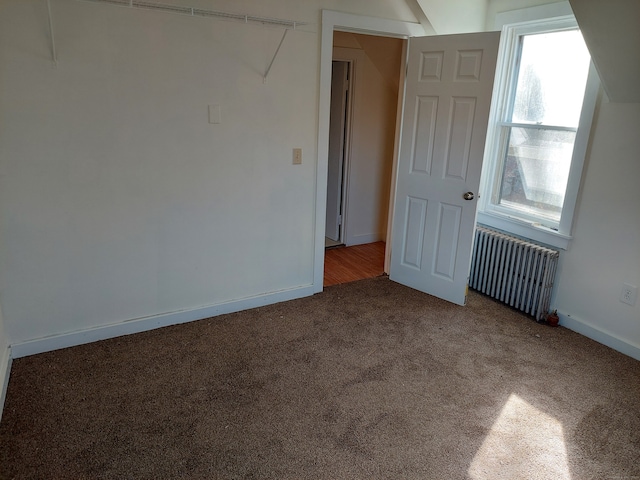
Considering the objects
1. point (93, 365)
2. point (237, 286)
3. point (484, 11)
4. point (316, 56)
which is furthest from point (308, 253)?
point (484, 11)

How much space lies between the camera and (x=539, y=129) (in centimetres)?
332

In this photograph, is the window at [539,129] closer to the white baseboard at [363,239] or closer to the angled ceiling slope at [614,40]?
the angled ceiling slope at [614,40]

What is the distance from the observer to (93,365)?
2.56m

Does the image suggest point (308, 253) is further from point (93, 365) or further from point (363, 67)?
point (363, 67)

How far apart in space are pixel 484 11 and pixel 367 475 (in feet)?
11.5

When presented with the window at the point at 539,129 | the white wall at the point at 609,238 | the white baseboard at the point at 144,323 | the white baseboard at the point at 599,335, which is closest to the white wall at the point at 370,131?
the window at the point at 539,129

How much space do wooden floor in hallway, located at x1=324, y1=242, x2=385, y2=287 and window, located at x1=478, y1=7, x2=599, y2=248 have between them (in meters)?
1.12

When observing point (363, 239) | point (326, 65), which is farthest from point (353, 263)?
point (326, 65)

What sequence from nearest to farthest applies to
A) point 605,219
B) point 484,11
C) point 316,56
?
point 605,219, point 316,56, point 484,11

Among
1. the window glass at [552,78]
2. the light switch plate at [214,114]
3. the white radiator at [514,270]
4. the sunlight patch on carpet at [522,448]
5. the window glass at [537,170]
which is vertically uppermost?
the window glass at [552,78]

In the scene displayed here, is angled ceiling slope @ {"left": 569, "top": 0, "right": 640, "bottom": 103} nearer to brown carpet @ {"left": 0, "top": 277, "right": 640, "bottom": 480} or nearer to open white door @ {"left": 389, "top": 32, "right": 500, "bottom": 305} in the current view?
open white door @ {"left": 389, "top": 32, "right": 500, "bottom": 305}

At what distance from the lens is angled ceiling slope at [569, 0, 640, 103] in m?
2.31

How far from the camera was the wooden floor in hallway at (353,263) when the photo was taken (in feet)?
13.2

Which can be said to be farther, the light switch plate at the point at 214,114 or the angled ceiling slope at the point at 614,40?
the light switch plate at the point at 214,114
